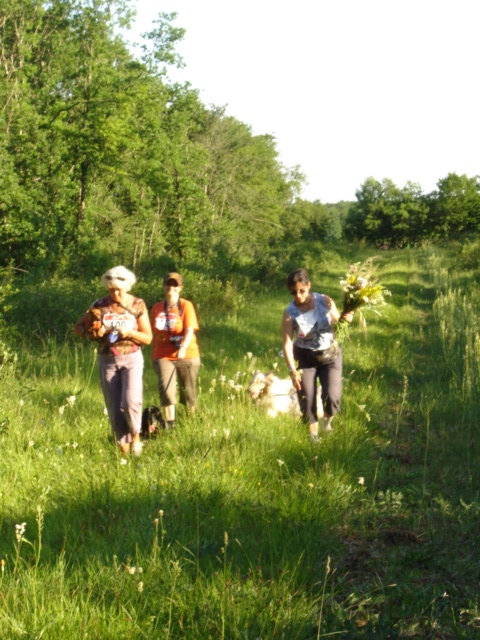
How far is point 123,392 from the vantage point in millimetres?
5906

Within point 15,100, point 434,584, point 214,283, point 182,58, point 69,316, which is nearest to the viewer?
point 434,584

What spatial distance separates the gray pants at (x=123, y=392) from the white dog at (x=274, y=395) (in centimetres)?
173

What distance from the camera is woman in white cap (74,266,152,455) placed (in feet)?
19.2

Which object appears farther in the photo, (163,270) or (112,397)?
(163,270)

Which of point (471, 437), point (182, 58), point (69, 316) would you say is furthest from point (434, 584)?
point (182, 58)

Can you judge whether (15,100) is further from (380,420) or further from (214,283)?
(380,420)

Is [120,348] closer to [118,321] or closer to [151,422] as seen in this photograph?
[118,321]

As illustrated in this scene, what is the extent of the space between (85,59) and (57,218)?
26.2 feet

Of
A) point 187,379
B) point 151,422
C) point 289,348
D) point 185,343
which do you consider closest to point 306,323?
point 289,348

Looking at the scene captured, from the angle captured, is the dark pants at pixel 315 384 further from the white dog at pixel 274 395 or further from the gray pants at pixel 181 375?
the gray pants at pixel 181 375

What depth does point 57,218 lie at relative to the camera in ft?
82.7

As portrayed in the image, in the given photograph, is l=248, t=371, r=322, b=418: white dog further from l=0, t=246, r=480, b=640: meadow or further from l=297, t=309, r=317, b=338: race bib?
l=297, t=309, r=317, b=338: race bib

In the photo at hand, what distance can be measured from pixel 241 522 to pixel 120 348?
2.24 metres

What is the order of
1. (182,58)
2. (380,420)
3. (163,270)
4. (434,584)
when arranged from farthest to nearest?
(182,58) < (163,270) < (380,420) < (434,584)
